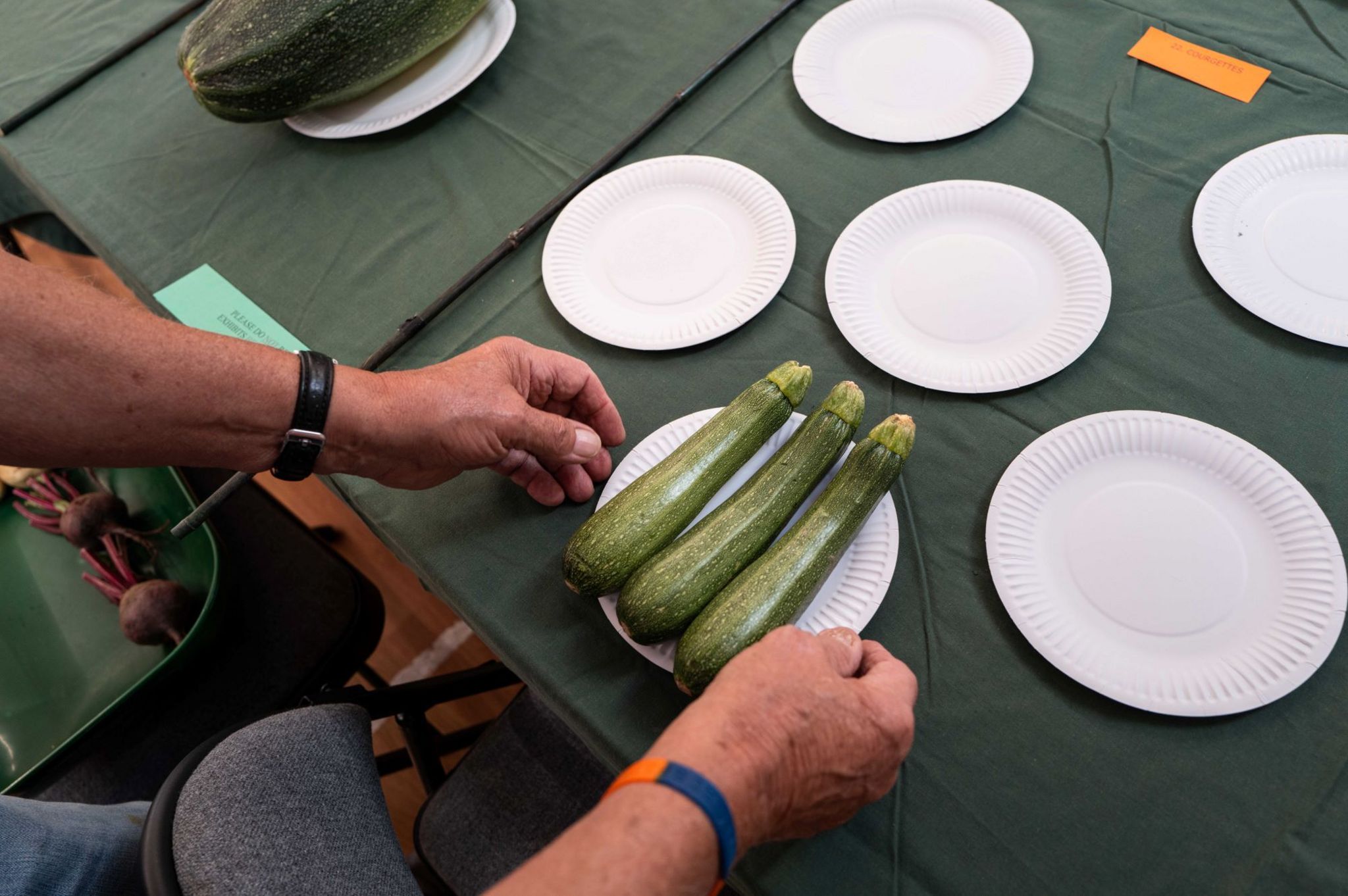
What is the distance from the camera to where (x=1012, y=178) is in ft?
4.37

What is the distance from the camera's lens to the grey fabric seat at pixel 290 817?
80 centimetres

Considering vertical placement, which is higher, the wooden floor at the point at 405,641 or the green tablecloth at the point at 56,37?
the green tablecloth at the point at 56,37

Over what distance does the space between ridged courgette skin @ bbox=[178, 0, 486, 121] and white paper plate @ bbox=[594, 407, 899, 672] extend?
96 cm

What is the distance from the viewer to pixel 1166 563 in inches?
38.6

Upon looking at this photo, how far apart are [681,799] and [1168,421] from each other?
0.78 metres

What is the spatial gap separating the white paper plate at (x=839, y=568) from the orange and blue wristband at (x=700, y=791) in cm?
26

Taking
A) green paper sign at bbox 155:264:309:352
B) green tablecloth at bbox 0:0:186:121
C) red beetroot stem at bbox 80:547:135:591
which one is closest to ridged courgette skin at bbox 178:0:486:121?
green paper sign at bbox 155:264:309:352

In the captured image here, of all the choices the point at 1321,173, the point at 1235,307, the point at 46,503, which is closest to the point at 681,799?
the point at 1235,307

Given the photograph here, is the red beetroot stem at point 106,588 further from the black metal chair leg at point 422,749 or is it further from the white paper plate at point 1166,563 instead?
the white paper plate at point 1166,563

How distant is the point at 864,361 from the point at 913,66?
0.61 meters

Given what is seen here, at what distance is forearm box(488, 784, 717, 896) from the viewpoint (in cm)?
66

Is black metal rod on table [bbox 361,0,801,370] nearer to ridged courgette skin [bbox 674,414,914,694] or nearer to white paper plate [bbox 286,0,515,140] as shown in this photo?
white paper plate [bbox 286,0,515,140]

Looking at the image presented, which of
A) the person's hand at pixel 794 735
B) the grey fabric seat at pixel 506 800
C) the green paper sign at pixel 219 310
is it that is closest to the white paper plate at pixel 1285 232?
the person's hand at pixel 794 735

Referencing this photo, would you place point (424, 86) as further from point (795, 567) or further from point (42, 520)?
point (795, 567)
